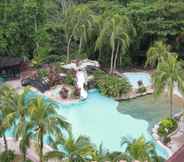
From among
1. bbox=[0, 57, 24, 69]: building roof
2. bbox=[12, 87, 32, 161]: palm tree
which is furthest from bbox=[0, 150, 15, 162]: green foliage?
bbox=[0, 57, 24, 69]: building roof

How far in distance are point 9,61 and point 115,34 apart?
8786 millimetres

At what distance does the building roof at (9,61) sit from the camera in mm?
35531

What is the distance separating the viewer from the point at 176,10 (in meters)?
37.2

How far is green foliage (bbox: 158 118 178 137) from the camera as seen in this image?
86.5ft

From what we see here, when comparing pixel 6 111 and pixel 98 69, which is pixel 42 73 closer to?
pixel 98 69

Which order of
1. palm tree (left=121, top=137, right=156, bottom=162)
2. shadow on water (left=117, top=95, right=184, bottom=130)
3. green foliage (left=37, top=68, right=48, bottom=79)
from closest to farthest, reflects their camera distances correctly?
palm tree (left=121, top=137, right=156, bottom=162) → shadow on water (left=117, top=95, right=184, bottom=130) → green foliage (left=37, top=68, right=48, bottom=79)

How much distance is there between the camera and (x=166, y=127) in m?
26.6

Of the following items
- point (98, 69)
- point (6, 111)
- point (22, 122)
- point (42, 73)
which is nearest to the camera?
point (22, 122)

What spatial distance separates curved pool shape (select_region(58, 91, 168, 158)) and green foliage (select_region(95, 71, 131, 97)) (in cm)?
51

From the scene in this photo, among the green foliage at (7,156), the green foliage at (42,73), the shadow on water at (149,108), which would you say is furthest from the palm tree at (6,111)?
the green foliage at (42,73)

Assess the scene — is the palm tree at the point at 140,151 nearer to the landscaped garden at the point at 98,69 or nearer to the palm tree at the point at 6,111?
the landscaped garden at the point at 98,69

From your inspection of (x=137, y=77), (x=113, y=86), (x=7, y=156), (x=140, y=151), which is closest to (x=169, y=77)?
(x=113, y=86)

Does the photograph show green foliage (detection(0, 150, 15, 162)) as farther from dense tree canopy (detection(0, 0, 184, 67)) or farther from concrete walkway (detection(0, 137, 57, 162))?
dense tree canopy (detection(0, 0, 184, 67))

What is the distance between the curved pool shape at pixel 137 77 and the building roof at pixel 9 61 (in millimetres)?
8623
